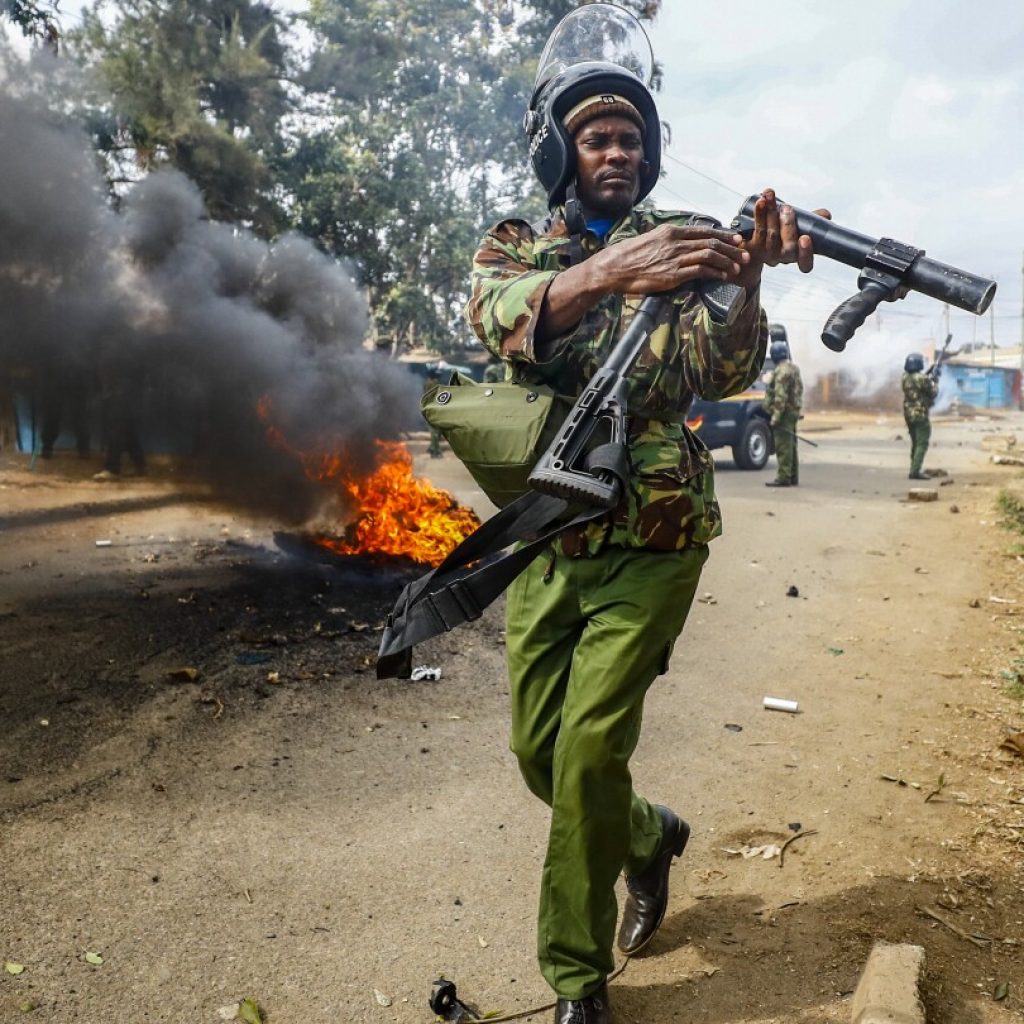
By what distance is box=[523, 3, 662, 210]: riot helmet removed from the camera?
225 cm

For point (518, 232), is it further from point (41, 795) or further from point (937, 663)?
point (937, 663)

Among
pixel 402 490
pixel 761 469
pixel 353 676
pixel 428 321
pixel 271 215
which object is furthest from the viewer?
pixel 428 321

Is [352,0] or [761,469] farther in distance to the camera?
[352,0]

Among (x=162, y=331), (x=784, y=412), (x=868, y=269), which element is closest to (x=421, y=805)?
(x=868, y=269)

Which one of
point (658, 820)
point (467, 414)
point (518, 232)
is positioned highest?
point (518, 232)

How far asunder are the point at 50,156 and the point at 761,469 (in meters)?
10.6

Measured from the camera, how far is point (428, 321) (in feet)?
62.5

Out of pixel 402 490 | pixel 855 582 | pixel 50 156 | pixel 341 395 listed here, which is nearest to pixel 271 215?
pixel 50 156

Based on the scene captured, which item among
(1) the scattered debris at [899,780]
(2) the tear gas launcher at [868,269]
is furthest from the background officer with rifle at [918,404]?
(2) the tear gas launcher at [868,269]

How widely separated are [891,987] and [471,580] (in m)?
1.23

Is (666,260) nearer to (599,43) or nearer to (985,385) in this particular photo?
(599,43)

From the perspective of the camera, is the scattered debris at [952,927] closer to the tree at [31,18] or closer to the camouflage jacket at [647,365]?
the camouflage jacket at [647,365]

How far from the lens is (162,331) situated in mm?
9367

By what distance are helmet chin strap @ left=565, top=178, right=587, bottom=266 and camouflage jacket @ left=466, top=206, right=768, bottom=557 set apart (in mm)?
19
